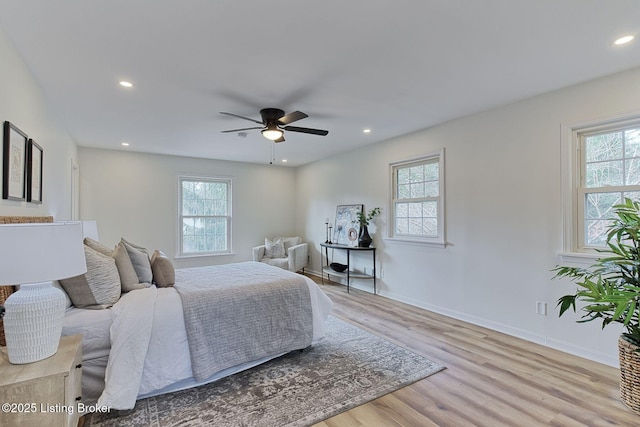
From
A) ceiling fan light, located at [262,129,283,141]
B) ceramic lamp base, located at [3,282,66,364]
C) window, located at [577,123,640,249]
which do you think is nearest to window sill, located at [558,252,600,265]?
window, located at [577,123,640,249]

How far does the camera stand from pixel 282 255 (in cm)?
636

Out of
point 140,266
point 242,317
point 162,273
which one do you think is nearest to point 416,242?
point 242,317

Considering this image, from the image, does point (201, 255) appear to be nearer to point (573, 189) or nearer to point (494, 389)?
point (494, 389)

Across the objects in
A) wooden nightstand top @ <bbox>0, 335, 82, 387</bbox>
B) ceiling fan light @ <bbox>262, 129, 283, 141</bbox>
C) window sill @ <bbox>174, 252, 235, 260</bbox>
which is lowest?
window sill @ <bbox>174, 252, 235, 260</bbox>

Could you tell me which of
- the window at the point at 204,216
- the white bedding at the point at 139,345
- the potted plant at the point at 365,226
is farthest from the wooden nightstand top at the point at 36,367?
the window at the point at 204,216

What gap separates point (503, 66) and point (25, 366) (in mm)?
3677

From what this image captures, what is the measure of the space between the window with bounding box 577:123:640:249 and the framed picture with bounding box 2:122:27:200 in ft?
15.0

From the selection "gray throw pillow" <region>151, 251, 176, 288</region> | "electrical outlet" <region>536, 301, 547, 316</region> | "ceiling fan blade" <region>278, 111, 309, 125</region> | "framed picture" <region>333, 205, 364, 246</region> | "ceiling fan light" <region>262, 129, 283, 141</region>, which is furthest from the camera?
"framed picture" <region>333, 205, 364, 246</region>

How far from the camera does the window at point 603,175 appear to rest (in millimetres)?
2674

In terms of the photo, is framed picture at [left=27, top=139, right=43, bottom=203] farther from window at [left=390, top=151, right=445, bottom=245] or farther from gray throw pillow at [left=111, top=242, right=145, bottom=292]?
window at [left=390, top=151, right=445, bottom=245]

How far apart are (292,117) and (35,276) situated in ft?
7.57

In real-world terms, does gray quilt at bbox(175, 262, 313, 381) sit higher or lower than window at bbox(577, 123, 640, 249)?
lower

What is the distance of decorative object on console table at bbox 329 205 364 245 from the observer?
18.1ft

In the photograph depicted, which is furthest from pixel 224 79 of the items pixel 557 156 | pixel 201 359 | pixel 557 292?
pixel 557 292
